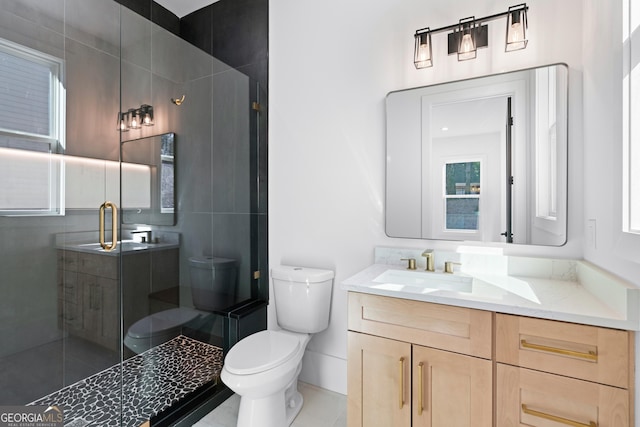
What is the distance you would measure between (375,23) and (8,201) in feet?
6.86

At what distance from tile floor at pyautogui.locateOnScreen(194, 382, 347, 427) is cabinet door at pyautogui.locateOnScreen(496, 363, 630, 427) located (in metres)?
0.94

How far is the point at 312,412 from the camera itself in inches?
70.4

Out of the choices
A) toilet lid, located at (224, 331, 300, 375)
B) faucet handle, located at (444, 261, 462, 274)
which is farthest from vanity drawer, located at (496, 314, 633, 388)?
toilet lid, located at (224, 331, 300, 375)

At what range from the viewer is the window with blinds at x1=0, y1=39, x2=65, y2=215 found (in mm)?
1336

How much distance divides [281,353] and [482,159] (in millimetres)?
1440

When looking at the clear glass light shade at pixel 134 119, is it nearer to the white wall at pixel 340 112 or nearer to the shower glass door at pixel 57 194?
the shower glass door at pixel 57 194

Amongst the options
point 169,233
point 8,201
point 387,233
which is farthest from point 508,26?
point 8,201

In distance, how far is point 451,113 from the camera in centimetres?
166

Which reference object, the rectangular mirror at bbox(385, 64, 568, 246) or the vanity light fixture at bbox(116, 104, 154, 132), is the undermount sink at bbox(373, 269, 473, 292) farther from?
the vanity light fixture at bbox(116, 104, 154, 132)

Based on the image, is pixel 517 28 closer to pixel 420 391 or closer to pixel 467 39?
pixel 467 39

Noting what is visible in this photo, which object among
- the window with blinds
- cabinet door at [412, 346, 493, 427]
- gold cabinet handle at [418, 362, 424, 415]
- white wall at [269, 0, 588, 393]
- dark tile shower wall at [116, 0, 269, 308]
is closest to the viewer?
cabinet door at [412, 346, 493, 427]

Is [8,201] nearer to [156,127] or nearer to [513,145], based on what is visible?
[156,127]

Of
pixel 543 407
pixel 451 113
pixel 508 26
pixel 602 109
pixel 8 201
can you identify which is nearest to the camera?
pixel 543 407

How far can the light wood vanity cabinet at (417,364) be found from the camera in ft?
3.69
